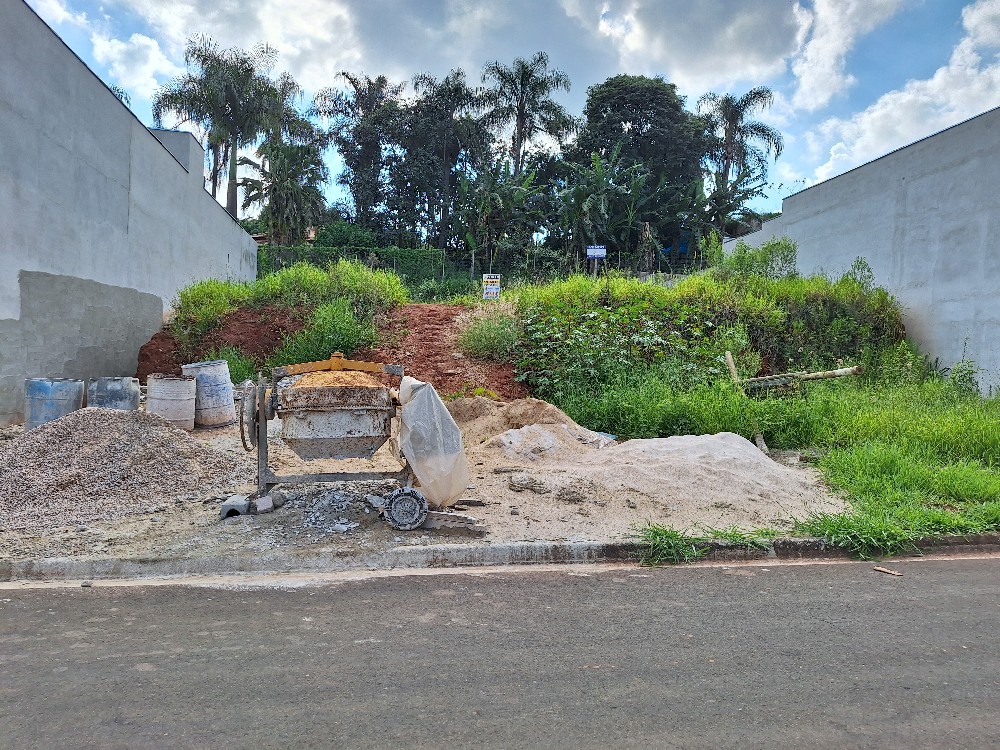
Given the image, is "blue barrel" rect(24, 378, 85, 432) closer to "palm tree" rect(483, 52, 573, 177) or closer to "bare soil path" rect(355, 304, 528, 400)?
"bare soil path" rect(355, 304, 528, 400)

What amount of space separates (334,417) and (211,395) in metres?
4.98

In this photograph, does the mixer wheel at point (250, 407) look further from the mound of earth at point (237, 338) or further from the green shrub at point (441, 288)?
the green shrub at point (441, 288)

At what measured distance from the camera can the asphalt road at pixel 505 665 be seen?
2.68 m

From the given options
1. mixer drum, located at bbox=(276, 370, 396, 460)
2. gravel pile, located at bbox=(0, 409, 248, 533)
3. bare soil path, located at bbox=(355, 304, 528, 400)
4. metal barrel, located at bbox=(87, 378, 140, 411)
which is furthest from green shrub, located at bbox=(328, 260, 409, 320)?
mixer drum, located at bbox=(276, 370, 396, 460)

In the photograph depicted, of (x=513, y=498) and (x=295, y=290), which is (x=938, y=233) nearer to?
(x=513, y=498)

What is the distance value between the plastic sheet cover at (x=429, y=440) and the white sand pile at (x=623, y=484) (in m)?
0.64

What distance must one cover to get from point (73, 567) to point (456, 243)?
29040 millimetres

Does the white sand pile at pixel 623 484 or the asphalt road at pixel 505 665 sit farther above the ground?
the white sand pile at pixel 623 484

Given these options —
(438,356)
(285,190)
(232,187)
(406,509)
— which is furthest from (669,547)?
(232,187)

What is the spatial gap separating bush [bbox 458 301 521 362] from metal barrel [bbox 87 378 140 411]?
224 inches

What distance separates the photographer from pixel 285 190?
95.6 ft

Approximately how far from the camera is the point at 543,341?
1185 cm

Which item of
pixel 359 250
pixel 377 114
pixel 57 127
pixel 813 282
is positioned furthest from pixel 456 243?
pixel 57 127

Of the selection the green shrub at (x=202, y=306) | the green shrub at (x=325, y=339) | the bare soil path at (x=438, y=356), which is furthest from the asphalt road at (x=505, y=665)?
the green shrub at (x=202, y=306)
